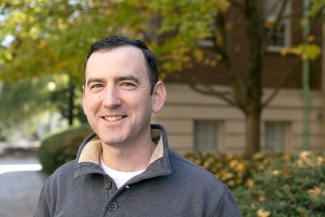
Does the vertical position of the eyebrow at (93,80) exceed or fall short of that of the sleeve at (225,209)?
it exceeds it

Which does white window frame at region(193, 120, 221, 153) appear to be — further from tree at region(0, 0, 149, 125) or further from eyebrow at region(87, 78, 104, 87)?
eyebrow at region(87, 78, 104, 87)

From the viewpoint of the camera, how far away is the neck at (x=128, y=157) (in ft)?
7.02

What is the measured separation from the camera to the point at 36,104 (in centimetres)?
3434

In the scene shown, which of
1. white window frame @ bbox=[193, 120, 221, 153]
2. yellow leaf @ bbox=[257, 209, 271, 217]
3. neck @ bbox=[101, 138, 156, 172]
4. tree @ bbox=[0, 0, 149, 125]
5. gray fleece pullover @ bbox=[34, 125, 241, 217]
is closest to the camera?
gray fleece pullover @ bbox=[34, 125, 241, 217]

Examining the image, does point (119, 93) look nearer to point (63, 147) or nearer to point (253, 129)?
point (253, 129)

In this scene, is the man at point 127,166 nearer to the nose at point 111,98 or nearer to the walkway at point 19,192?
the nose at point 111,98

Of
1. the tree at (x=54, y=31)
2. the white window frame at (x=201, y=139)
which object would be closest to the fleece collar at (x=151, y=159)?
the tree at (x=54, y=31)

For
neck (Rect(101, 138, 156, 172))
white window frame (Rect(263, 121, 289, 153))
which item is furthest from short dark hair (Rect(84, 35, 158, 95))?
white window frame (Rect(263, 121, 289, 153))

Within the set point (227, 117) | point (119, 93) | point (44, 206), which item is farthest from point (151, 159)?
point (227, 117)

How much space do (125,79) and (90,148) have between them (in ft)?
1.35

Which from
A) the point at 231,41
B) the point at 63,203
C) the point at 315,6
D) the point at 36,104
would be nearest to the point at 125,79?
the point at 63,203

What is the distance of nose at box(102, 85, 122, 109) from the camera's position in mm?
2045

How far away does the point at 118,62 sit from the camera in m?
2.07

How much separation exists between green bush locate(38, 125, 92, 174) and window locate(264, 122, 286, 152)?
5.53m
